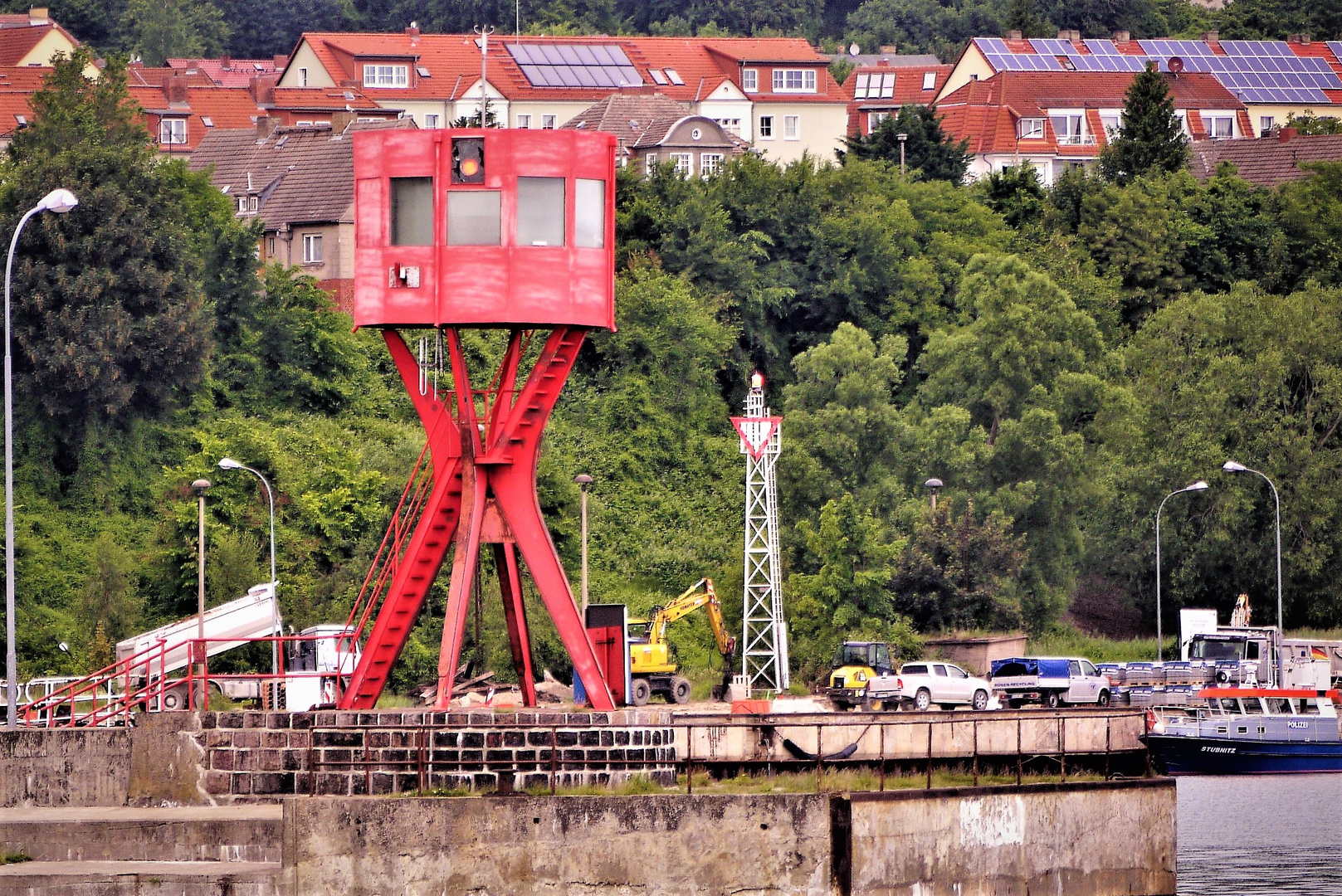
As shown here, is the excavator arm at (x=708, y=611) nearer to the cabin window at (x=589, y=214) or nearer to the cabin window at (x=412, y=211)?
the cabin window at (x=589, y=214)

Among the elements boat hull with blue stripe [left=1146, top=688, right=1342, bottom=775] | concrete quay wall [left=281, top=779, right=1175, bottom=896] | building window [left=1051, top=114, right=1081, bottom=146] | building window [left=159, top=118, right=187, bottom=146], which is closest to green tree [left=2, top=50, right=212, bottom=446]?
boat hull with blue stripe [left=1146, top=688, right=1342, bottom=775]

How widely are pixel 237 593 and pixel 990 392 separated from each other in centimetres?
2680

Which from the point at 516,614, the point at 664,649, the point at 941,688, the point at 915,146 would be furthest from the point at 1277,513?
the point at 516,614

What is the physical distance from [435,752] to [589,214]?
8.51m

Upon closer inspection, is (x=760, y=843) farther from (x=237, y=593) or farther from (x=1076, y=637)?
(x=1076, y=637)

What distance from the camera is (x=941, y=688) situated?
5847 cm

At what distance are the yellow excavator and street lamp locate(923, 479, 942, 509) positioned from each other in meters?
8.31

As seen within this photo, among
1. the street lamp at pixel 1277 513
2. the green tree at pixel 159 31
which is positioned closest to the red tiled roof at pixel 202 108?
the green tree at pixel 159 31

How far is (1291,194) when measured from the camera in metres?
96.1

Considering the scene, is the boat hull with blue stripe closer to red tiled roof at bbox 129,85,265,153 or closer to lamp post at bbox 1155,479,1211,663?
lamp post at bbox 1155,479,1211,663

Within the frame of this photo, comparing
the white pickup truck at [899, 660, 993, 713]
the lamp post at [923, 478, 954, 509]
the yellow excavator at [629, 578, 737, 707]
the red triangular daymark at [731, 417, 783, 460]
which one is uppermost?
the red triangular daymark at [731, 417, 783, 460]

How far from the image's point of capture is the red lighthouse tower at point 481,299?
34156mm

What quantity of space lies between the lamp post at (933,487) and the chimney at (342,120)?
2758 cm

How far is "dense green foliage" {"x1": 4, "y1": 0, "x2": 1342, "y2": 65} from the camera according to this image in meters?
142
